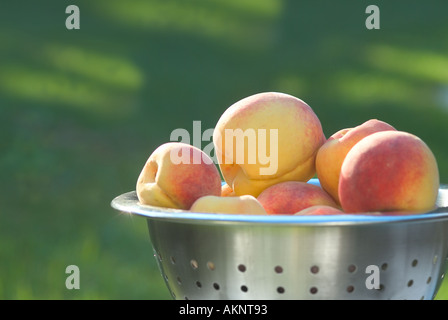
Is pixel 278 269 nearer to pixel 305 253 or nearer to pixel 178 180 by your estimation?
pixel 305 253

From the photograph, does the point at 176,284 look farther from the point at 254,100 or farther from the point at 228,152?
the point at 254,100

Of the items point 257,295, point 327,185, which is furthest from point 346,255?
point 327,185

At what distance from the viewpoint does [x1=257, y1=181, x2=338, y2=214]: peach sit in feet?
3.72

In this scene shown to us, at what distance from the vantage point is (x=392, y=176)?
40.1 inches

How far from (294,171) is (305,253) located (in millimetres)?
338

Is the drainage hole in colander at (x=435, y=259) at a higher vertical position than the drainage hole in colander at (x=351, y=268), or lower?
lower

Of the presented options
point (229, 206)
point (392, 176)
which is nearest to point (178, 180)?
point (229, 206)

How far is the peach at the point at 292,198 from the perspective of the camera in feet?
3.72

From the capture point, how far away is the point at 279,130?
3.97ft

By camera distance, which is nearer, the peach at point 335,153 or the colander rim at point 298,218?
the colander rim at point 298,218

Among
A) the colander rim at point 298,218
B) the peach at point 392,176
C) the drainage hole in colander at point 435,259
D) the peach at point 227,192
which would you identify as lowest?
the drainage hole in colander at point 435,259

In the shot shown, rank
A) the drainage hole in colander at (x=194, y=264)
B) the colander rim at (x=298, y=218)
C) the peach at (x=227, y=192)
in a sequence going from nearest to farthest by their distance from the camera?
the colander rim at (x=298, y=218) → the drainage hole in colander at (x=194, y=264) → the peach at (x=227, y=192)

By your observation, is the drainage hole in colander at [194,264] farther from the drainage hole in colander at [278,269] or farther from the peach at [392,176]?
the peach at [392,176]
